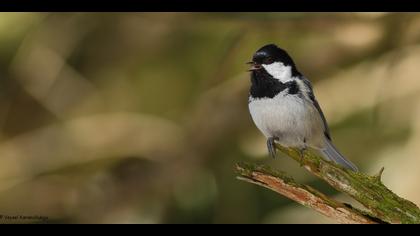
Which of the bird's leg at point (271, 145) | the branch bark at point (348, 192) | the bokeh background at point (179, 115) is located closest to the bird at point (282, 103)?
the bird's leg at point (271, 145)

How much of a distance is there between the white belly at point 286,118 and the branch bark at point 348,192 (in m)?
0.40

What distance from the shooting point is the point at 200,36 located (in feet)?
17.3

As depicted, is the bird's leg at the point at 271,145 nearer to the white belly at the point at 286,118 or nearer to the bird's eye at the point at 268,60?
the white belly at the point at 286,118

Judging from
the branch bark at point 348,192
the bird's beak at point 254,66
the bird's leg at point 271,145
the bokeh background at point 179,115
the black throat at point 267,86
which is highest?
the bokeh background at point 179,115

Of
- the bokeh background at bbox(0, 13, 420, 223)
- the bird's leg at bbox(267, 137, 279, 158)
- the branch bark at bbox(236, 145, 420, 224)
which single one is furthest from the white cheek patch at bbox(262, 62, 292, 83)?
the bokeh background at bbox(0, 13, 420, 223)

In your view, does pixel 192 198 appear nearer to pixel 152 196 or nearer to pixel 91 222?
pixel 152 196

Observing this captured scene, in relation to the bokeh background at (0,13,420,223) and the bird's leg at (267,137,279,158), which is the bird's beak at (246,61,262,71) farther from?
the bokeh background at (0,13,420,223)

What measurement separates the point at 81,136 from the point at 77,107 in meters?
0.25

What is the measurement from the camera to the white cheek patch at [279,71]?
332 centimetres

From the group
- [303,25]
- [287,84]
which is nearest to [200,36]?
[303,25]

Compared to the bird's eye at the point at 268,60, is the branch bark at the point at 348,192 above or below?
below

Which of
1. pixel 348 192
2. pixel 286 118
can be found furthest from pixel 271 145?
pixel 348 192

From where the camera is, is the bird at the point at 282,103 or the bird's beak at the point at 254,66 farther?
the bird's beak at the point at 254,66

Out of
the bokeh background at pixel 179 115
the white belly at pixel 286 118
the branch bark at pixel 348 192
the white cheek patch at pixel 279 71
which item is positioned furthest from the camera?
the bokeh background at pixel 179 115
